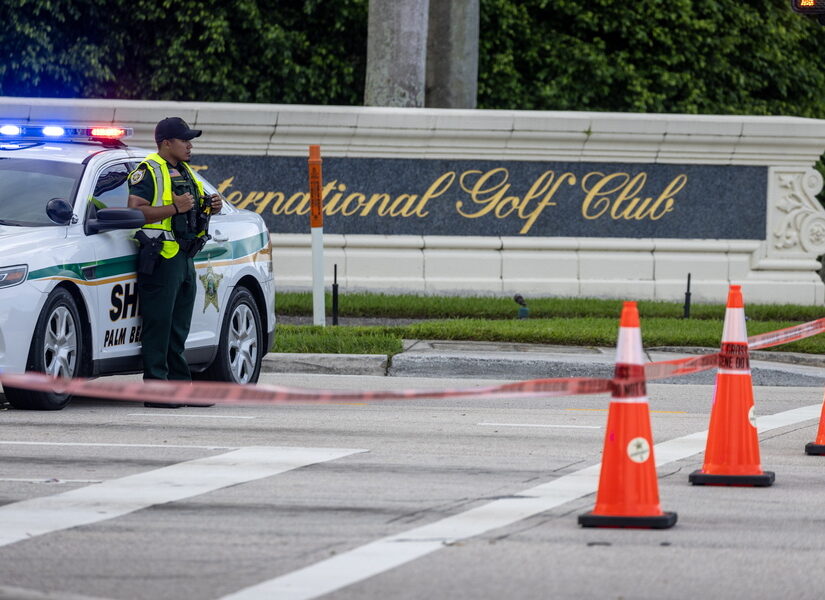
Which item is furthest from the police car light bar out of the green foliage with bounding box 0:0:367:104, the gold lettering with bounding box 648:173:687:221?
the green foliage with bounding box 0:0:367:104

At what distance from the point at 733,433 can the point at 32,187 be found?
5094 mm

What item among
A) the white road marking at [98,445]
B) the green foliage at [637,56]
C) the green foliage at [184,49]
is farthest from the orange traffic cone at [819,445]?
the green foliage at [637,56]

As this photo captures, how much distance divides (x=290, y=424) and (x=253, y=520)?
329 centimetres

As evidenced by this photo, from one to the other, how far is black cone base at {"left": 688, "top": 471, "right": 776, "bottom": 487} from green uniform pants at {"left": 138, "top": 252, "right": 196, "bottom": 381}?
4016 mm

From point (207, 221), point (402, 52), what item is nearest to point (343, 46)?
point (402, 52)

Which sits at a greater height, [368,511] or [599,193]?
[599,193]

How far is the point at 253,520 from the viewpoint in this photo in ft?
22.4

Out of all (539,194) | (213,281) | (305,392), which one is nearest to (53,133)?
(213,281)

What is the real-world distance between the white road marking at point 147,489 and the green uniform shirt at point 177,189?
89.8 inches

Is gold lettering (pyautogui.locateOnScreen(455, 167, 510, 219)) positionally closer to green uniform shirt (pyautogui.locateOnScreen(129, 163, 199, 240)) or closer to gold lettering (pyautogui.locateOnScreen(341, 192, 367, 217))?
gold lettering (pyautogui.locateOnScreen(341, 192, 367, 217))

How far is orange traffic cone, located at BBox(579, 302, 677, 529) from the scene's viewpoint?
675cm

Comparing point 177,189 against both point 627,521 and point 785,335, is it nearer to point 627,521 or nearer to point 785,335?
point 785,335

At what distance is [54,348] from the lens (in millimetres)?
10031

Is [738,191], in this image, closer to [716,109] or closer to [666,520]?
[716,109]
